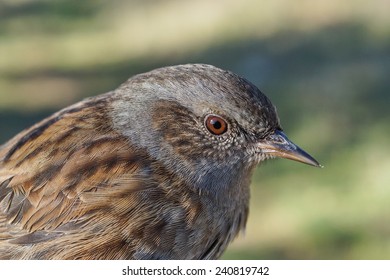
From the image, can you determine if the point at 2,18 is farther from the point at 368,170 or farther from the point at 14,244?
the point at 14,244

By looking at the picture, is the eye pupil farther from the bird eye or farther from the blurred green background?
the blurred green background

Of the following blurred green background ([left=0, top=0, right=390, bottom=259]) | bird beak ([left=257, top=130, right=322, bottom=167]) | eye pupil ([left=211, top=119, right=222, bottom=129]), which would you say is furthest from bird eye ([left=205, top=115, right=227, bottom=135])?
blurred green background ([left=0, top=0, right=390, bottom=259])

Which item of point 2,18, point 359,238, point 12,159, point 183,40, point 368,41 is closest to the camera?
point 12,159

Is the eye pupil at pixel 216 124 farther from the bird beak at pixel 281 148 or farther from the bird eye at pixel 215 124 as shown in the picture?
the bird beak at pixel 281 148

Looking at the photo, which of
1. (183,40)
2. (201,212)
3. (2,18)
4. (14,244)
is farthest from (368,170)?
(2,18)

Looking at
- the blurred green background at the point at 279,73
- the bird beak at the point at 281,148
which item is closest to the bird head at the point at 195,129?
the bird beak at the point at 281,148
